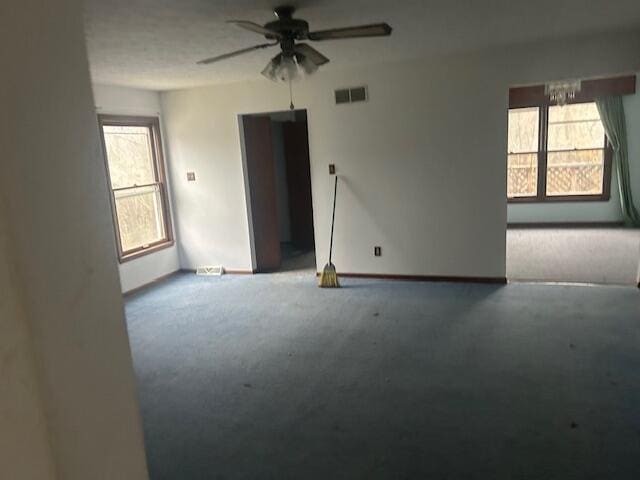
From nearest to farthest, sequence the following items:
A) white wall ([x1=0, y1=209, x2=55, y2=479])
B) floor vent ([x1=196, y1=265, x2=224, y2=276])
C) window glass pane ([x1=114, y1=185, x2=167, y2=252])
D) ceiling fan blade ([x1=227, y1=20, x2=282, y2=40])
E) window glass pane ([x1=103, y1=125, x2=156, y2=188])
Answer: white wall ([x1=0, y1=209, x2=55, y2=479])
ceiling fan blade ([x1=227, y1=20, x2=282, y2=40])
window glass pane ([x1=103, y1=125, x2=156, y2=188])
window glass pane ([x1=114, y1=185, x2=167, y2=252])
floor vent ([x1=196, y1=265, x2=224, y2=276])

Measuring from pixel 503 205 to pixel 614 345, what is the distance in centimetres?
177

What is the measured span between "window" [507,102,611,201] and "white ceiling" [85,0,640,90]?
3603 millimetres

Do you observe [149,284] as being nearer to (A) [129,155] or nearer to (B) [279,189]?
(A) [129,155]

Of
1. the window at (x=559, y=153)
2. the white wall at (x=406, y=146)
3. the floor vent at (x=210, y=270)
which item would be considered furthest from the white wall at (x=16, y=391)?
the window at (x=559, y=153)

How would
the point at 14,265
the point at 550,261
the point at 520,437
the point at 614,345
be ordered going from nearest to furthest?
the point at 14,265
the point at 520,437
the point at 614,345
the point at 550,261

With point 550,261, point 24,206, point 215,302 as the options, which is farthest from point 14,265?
point 550,261

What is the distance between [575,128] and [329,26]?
5664mm

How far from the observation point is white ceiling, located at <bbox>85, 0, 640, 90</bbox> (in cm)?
274

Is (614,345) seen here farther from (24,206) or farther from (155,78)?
(155,78)

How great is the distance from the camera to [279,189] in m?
7.41

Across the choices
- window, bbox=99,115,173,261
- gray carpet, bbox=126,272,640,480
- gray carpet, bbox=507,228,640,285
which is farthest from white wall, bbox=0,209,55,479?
gray carpet, bbox=507,228,640,285

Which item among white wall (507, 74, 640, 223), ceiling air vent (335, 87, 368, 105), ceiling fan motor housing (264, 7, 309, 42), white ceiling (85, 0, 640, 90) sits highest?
white ceiling (85, 0, 640, 90)

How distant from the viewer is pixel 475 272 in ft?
16.3

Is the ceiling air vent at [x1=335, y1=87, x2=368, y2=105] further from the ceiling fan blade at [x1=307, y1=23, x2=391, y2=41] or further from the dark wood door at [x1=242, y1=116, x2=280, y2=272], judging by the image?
the ceiling fan blade at [x1=307, y1=23, x2=391, y2=41]
